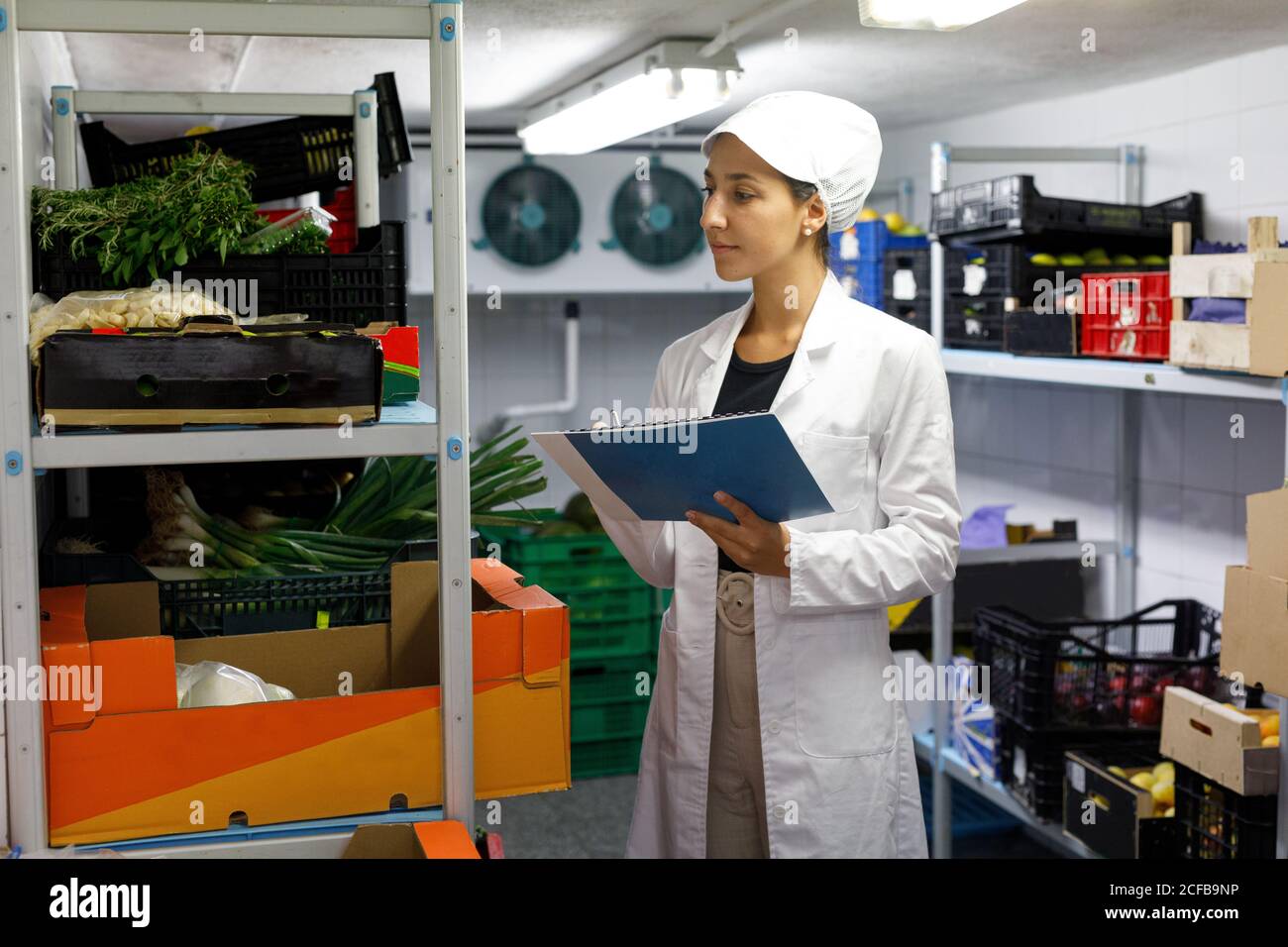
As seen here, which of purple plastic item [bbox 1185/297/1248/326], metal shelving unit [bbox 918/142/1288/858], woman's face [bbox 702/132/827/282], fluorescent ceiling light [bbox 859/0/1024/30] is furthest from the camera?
metal shelving unit [bbox 918/142/1288/858]

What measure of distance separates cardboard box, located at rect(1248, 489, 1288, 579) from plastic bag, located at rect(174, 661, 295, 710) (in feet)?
6.06

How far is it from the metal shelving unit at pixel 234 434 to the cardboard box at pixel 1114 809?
75.9 inches

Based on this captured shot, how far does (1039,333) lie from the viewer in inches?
134

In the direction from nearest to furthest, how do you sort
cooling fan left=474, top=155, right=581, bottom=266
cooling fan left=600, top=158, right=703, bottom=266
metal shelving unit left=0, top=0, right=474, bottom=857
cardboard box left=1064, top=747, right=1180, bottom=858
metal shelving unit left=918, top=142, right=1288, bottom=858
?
metal shelving unit left=0, top=0, right=474, bottom=857 < cardboard box left=1064, top=747, right=1180, bottom=858 < metal shelving unit left=918, top=142, right=1288, bottom=858 < cooling fan left=474, top=155, right=581, bottom=266 < cooling fan left=600, top=158, right=703, bottom=266

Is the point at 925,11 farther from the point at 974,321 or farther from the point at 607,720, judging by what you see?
the point at 607,720

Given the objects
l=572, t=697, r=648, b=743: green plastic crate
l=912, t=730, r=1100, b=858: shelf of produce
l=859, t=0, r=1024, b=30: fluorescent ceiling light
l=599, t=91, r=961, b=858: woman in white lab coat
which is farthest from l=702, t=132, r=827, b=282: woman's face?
l=572, t=697, r=648, b=743: green plastic crate

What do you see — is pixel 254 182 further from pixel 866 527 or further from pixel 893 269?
pixel 893 269

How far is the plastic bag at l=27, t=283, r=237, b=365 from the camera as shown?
1416mm

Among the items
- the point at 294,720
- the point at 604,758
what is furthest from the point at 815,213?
Answer: the point at 604,758

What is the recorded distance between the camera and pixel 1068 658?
10.5 feet

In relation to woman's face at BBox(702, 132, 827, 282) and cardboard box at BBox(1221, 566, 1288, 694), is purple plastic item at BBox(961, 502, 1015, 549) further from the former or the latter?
woman's face at BBox(702, 132, 827, 282)

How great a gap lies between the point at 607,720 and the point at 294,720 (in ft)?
11.8

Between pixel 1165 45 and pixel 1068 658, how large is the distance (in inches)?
65.4
